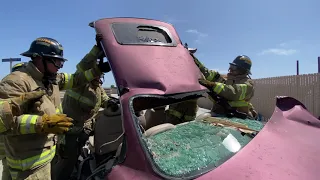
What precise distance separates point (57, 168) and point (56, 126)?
1387 millimetres

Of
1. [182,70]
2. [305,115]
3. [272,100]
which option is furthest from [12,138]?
[272,100]

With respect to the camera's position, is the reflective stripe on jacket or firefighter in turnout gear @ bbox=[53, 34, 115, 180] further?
firefighter in turnout gear @ bbox=[53, 34, 115, 180]

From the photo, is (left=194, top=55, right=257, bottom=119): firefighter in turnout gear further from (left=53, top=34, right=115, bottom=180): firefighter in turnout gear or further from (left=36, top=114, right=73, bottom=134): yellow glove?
(left=36, top=114, right=73, bottom=134): yellow glove

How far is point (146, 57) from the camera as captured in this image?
7.59 feet

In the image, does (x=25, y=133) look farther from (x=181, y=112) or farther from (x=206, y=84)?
Result: (x=181, y=112)

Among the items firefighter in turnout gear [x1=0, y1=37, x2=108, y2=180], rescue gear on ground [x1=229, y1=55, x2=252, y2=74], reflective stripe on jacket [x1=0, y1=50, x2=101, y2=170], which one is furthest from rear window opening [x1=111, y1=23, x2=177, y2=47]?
rescue gear on ground [x1=229, y1=55, x2=252, y2=74]

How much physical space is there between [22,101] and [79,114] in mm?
2074

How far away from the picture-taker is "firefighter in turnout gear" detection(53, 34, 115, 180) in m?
3.22

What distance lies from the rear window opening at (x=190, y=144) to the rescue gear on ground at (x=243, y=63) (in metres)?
1.73

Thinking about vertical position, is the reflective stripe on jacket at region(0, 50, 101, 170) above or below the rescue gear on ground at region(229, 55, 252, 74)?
below

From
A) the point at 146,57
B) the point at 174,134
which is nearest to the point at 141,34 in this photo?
the point at 146,57

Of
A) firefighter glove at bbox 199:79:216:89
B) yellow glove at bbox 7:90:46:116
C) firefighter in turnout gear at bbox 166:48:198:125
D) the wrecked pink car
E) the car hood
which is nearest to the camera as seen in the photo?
the wrecked pink car

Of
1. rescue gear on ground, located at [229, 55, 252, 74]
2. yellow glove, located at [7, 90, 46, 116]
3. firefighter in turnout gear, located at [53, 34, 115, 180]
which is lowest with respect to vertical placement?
firefighter in turnout gear, located at [53, 34, 115, 180]

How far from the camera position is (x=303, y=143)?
1974mm
